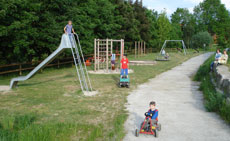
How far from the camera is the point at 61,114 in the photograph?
7094 millimetres

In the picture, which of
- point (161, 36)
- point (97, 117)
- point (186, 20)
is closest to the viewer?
point (97, 117)

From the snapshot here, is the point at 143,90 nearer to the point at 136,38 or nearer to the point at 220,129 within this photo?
the point at 220,129

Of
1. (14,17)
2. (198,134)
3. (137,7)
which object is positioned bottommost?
(198,134)

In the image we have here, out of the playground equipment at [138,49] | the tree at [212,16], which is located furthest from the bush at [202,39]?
the playground equipment at [138,49]

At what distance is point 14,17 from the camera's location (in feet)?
45.1

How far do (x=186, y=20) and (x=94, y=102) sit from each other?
85588 millimetres

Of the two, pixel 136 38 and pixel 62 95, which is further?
pixel 136 38

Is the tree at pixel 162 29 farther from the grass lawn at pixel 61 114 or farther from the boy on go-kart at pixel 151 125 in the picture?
the boy on go-kart at pixel 151 125

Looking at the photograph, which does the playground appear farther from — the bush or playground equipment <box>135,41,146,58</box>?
the bush

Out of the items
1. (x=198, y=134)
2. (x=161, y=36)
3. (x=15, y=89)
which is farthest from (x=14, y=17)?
(x=161, y=36)

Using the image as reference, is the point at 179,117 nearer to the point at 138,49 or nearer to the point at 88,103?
the point at 88,103

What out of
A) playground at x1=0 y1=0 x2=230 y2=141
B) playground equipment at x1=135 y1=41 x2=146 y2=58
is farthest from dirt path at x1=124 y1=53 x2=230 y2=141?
playground equipment at x1=135 y1=41 x2=146 y2=58

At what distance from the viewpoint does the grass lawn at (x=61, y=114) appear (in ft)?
18.0

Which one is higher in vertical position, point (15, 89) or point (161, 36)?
point (161, 36)
